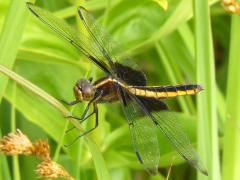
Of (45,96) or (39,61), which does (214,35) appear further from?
(45,96)

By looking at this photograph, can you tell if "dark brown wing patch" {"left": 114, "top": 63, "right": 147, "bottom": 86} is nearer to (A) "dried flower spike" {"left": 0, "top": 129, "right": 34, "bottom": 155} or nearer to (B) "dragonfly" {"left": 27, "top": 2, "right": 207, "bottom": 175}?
(B) "dragonfly" {"left": 27, "top": 2, "right": 207, "bottom": 175}

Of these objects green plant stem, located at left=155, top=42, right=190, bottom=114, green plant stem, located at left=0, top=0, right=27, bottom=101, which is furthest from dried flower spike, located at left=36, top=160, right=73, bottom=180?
green plant stem, located at left=155, top=42, right=190, bottom=114

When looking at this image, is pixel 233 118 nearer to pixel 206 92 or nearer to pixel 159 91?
pixel 206 92

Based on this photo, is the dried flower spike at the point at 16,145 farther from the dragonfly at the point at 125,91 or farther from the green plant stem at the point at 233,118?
the green plant stem at the point at 233,118

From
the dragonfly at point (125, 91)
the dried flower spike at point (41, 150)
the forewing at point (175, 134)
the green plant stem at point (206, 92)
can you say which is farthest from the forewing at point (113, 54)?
the dried flower spike at point (41, 150)

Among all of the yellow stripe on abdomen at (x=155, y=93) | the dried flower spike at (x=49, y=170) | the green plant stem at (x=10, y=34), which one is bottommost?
the dried flower spike at (x=49, y=170)

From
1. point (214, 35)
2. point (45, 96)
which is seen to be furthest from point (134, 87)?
point (214, 35)
